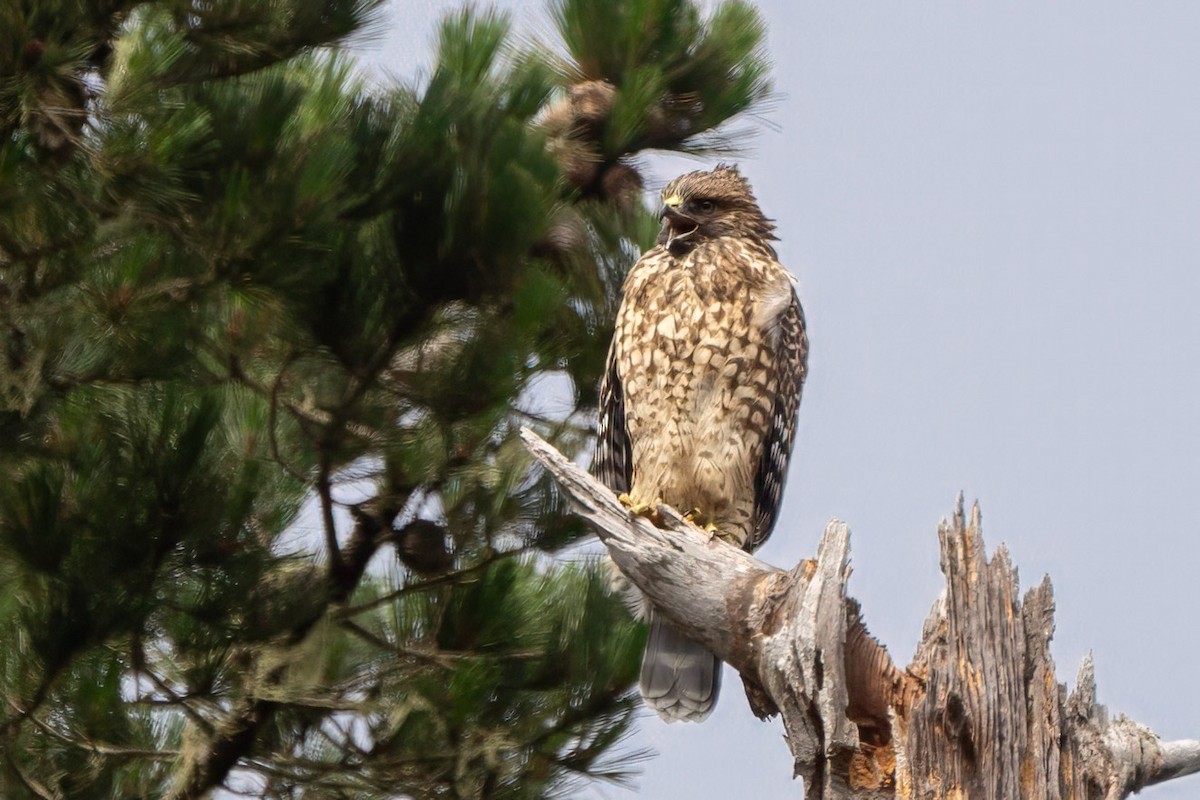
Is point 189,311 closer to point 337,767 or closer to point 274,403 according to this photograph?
point 274,403

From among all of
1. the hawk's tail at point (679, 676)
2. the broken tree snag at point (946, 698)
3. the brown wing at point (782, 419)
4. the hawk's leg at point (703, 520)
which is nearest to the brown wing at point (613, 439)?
the hawk's leg at point (703, 520)

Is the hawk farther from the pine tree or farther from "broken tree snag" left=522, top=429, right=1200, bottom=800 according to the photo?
"broken tree snag" left=522, top=429, right=1200, bottom=800

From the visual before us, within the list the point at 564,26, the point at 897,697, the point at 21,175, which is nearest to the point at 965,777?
the point at 897,697

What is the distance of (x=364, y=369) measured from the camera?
471cm

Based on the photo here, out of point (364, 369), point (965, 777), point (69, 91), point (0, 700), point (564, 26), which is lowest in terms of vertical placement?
point (965, 777)

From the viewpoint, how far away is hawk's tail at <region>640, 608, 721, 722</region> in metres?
3.93

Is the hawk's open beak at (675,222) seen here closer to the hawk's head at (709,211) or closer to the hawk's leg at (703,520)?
the hawk's head at (709,211)

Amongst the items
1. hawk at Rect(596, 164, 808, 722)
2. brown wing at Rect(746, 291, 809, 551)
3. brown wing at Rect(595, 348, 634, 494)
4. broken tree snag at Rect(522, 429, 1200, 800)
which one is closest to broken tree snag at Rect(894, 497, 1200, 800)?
broken tree snag at Rect(522, 429, 1200, 800)

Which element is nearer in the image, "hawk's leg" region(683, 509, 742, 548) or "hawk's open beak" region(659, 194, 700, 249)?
"hawk's leg" region(683, 509, 742, 548)

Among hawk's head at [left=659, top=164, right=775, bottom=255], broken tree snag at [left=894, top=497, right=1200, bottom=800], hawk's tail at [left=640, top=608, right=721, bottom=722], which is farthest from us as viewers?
hawk's head at [left=659, top=164, right=775, bottom=255]

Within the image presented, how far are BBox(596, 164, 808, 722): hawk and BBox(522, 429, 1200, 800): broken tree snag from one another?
99 cm

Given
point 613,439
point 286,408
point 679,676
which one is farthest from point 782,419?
point 286,408

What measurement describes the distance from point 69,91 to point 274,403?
100cm

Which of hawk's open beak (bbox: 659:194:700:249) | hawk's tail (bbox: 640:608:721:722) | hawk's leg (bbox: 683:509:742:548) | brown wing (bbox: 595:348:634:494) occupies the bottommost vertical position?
hawk's tail (bbox: 640:608:721:722)
